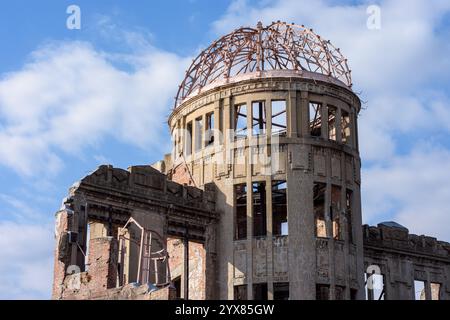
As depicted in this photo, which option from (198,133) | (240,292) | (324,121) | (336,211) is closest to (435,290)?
(336,211)

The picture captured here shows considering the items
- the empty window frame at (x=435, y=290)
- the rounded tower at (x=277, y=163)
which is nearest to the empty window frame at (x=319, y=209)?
the rounded tower at (x=277, y=163)

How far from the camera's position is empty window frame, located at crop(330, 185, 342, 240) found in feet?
112

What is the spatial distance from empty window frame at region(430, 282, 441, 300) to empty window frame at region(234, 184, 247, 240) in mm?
11278

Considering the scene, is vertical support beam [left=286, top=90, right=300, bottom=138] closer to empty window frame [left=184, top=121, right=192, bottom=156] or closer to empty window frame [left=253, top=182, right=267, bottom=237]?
empty window frame [left=253, top=182, right=267, bottom=237]

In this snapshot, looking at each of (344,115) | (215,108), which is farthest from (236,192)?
(344,115)

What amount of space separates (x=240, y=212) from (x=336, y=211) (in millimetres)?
5330

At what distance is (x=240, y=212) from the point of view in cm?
3791

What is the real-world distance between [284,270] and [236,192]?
4.06m

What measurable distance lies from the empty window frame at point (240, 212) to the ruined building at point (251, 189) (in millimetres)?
74

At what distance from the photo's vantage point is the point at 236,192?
3466 cm

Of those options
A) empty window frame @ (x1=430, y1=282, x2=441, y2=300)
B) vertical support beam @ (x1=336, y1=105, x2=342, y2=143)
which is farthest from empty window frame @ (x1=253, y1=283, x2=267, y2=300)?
empty window frame @ (x1=430, y1=282, x2=441, y2=300)

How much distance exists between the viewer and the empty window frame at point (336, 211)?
3419 cm
